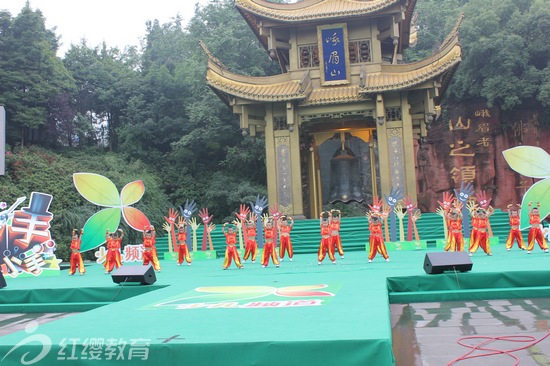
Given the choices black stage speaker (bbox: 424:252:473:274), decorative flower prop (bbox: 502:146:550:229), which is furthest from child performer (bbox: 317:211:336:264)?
decorative flower prop (bbox: 502:146:550:229)

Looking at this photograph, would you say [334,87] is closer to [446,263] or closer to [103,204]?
[103,204]

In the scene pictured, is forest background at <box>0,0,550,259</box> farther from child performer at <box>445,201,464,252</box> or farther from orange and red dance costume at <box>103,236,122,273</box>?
child performer at <box>445,201,464,252</box>

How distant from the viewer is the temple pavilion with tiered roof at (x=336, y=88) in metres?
15.8

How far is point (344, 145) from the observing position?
18172 mm

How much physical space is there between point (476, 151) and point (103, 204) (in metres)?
16.0

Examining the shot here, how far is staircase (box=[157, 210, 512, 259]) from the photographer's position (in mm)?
14180

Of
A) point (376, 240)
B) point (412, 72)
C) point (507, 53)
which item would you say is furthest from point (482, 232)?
point (507, 53)

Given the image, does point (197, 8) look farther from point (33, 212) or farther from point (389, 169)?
point (33, 212)

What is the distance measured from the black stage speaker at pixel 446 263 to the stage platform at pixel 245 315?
4.3 inches

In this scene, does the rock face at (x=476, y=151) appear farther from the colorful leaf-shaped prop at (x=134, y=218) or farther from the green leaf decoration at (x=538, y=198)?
the colorful leaf-shaped prop at (x=134, y=218)

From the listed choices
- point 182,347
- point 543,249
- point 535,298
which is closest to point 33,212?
point 182,347

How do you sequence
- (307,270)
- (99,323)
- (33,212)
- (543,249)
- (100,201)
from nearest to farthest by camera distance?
1. (99,323)
2. (307,270)
3. (543,249)
4. (33,212)
5. (100,201)

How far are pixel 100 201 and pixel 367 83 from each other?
8.68m

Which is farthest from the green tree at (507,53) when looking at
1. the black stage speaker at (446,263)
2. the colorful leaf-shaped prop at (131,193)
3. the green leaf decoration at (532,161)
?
the black stage speaker at (446,263)
